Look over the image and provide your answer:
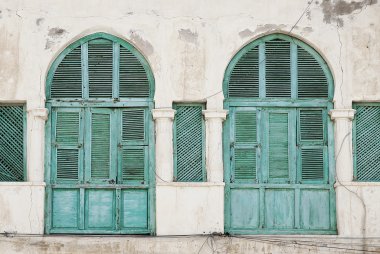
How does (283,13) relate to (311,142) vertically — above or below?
above

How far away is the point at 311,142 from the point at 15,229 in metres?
3.87

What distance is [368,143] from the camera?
1209 centimetres

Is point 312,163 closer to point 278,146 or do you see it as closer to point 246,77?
point 278,146

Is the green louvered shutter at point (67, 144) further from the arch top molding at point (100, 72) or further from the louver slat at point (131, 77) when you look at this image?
the louver slat at point (131, 77)

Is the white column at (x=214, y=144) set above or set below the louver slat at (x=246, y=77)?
below

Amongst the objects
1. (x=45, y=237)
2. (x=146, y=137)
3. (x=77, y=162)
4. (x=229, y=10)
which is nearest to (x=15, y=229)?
(x=45, y=237)

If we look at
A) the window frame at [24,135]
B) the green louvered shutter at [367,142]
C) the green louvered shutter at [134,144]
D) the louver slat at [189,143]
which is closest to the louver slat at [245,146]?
the louver slat at [189,143]

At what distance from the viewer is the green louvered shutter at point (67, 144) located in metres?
12.0

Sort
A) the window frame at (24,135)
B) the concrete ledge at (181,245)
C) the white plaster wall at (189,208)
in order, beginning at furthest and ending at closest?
the window frame at (24,135), the white plaster wall at (189,208), the concrete ledge at (181,245)

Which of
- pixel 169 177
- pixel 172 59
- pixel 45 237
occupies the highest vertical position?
pixel 172 59

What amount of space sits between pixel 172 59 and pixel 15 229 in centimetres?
290

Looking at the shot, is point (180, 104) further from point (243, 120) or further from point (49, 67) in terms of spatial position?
point (49, 67)

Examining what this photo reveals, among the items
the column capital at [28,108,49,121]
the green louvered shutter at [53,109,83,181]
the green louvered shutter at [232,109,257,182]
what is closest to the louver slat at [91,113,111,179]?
the green louvered shutter at [53,109,83,181]

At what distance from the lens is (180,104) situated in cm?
1212
